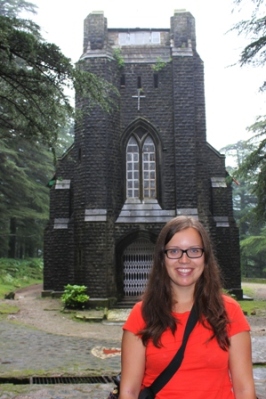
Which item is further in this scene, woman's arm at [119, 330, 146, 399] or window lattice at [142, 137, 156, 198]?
window lattice at [142, 137, 156, 198]

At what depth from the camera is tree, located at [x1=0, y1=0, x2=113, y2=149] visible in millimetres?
6059

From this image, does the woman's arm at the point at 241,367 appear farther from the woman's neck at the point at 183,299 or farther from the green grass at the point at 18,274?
the green grass at the point at 18,274

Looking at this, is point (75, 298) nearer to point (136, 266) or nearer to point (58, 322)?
point (58, 322)

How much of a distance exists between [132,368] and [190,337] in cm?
32

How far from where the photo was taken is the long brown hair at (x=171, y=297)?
202 centimetres

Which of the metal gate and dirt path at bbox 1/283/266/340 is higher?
the metal gate

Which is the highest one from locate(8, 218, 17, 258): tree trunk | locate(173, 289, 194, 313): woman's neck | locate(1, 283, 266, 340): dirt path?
locate(8, 218, 17, 258): tree trunk

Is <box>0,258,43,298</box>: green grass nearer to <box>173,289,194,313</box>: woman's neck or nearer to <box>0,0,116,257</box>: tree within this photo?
<box>0,0,116,257</box>: tree

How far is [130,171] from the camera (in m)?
16.8

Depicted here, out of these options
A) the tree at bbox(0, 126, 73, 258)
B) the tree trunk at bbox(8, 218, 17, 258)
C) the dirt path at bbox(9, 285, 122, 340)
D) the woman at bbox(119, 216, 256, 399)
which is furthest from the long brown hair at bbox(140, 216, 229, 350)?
the tree trunk at bbox(8, 218, 17, 258)

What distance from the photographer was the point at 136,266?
Result: 1636cm

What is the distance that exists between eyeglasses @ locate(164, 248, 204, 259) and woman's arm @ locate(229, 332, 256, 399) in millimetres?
437

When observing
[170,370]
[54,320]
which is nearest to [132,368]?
[170,370]

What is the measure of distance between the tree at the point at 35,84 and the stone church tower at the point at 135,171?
7.71 meters
